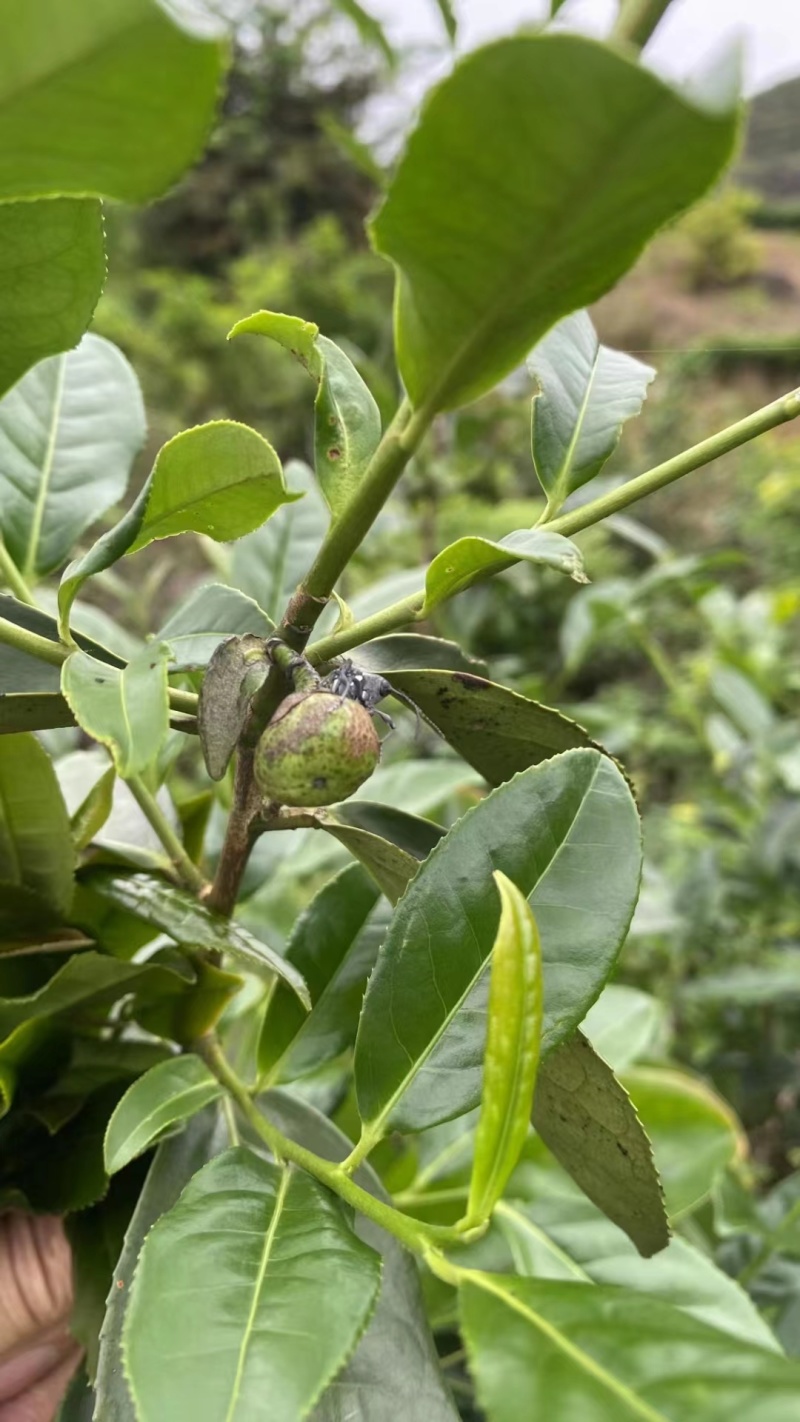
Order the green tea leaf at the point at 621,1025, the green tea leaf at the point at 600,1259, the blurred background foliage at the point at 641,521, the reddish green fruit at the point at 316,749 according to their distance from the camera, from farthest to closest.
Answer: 1. the blurred background foliage at the point at 641,521
2. the green tea leaf at the point at 621,1025
3. the green tea leaf at the point at 600,1259
4. the reddish green fruit at the point at 316,749

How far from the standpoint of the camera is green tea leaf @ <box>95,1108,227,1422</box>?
0.30 m

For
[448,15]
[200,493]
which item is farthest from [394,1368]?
[448,15]

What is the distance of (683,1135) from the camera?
1.95 ft

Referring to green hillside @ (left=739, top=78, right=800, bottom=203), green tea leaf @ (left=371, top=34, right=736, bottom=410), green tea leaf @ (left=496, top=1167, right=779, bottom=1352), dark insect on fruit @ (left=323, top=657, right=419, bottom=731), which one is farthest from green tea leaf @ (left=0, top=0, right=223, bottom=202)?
green hillside @ (left=739, top=78, right=800, bottom=203)

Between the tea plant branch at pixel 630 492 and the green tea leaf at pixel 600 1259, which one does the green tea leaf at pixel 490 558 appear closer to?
the tea plant branch at pixel 630 492

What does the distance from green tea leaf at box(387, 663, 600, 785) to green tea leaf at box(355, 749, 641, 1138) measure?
0.09 feet

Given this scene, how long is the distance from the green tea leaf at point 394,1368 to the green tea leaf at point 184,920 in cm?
10

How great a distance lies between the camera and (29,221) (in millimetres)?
260

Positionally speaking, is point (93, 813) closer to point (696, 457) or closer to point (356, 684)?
point (356, 684)

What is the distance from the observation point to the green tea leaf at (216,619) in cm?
34

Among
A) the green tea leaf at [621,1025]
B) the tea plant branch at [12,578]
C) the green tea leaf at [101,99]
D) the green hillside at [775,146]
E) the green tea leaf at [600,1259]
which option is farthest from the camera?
the green hillside at [775,146]

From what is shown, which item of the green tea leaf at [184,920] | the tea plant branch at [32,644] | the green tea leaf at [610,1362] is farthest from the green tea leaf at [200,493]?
the green tea leaf at [610,1362]

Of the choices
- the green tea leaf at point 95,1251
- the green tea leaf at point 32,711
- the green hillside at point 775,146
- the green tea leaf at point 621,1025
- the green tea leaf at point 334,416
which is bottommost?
the green hillside at point 775,146

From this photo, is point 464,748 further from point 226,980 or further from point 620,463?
point 620,463
